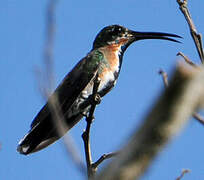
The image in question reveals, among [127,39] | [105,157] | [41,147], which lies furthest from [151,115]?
[127,39]

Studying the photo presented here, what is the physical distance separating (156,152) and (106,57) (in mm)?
6703

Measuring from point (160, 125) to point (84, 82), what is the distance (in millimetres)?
6144

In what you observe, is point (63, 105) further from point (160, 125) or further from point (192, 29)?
point (160, 125)

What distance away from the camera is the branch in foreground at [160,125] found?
3.15 feet

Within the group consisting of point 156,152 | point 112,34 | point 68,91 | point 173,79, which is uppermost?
point 112,34

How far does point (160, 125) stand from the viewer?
99 cm

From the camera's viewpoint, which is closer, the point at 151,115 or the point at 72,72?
the point at 151,115

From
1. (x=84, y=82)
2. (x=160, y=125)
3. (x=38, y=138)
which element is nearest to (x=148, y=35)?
(x=84, y=82)

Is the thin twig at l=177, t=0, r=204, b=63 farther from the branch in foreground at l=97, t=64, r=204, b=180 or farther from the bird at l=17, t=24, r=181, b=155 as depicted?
the bird at l=17, t=24, r=181, b=155

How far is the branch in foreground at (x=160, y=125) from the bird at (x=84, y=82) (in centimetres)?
530

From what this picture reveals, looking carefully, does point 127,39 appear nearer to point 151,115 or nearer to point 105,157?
point 105,157

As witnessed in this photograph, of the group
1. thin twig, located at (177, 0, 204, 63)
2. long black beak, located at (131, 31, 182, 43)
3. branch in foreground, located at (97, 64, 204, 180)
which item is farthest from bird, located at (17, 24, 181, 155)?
branch in foreground, located at (97, 64, 204, 180)

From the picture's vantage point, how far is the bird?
654cm

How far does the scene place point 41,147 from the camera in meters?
6.58
